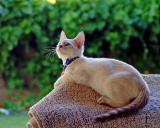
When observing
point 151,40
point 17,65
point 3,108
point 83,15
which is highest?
point 83,15

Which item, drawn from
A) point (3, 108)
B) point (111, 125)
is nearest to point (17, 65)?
point (3, 108)

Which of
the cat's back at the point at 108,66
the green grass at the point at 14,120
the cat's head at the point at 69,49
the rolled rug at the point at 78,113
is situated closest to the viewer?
the rolled rug at the point at 78,113

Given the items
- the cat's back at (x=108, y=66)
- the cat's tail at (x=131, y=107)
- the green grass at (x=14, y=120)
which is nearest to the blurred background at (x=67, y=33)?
the green grass at (x=14, y=120)

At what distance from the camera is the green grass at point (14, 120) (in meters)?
2.98

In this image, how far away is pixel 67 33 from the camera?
10.9 feet

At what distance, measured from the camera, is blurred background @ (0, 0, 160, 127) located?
11.0 ft

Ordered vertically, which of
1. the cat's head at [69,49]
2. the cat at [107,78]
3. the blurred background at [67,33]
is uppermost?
the cat's head at [69,49]

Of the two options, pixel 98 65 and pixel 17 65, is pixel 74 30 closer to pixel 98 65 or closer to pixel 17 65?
pixel 17 65

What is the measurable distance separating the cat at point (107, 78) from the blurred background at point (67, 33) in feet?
4.79

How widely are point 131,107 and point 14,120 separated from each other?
1671 millimetres

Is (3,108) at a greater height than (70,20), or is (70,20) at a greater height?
(70,20)

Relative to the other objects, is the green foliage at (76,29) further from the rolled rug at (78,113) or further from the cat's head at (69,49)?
the rolled rug at (78,113)

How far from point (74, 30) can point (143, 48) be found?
0.60m

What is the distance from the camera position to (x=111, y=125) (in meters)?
1.55
